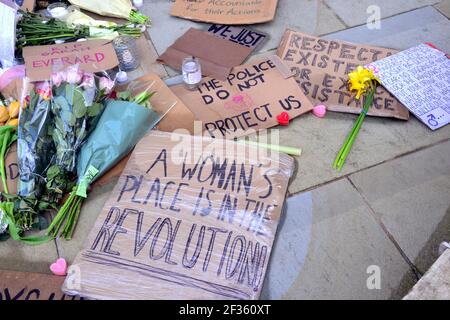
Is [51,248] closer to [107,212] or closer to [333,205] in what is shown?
[107,212]

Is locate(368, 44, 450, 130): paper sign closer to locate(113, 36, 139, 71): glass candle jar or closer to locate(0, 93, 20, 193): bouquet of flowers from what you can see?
locate(113, 36, 139, 71): glass candle jar

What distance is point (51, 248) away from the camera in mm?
1659

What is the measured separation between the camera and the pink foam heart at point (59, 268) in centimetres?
153

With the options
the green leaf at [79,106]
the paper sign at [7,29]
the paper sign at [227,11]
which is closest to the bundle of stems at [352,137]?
the paper sign at [227,11]

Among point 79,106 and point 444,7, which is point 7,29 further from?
point 444,7

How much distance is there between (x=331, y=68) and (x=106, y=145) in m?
1.35

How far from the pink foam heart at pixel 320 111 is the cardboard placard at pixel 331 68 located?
0.15 feet

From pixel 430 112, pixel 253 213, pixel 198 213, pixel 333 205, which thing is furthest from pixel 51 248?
pixel 430 112

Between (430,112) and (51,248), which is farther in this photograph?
(430,112)

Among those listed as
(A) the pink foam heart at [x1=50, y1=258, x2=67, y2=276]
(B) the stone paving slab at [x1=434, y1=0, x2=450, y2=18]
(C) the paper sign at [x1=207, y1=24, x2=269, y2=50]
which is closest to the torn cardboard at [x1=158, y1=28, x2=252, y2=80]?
(C) the paper sign at [x1=207, y1=24, x2=269, y2=50]

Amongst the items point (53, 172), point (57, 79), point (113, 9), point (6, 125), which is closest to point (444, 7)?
point (113, 9)

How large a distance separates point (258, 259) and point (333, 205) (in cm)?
46

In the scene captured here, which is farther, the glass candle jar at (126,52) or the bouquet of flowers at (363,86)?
the glass candle jar at (126,52)

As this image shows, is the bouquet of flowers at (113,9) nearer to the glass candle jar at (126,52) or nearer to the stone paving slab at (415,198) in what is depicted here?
the glass candle jar at (126,52)
